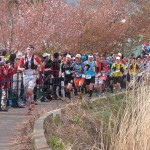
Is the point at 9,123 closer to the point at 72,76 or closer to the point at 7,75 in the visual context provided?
the point at 7,75

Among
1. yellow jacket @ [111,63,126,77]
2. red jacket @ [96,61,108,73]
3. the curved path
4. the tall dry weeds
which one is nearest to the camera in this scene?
the tall dry weeds

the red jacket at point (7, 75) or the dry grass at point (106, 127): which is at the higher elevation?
the red jacket at point (7, 75)

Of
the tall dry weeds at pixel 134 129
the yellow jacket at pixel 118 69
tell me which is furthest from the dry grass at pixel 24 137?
the yellow jacket at pixel 118 69

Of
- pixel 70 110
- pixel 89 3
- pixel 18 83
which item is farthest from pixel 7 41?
pixel 70 110

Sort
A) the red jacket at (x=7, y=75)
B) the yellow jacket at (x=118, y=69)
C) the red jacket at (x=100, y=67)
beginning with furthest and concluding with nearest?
1. the yellow jacket at (x=118, y=69)
2. the red jacket at (x=100, y=67)
3. the red jacket at (x=7, y=75)

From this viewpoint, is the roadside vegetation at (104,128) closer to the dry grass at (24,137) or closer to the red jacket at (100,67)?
the dry grass at (24,137)

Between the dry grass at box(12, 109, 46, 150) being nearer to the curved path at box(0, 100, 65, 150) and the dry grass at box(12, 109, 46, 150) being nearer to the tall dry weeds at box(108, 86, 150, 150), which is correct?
the curved path at box(0, 100, 65, 150)

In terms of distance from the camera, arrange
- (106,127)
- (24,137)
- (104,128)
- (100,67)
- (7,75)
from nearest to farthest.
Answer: (24,137), (106,127), (104,128), (7,75), (100,67)

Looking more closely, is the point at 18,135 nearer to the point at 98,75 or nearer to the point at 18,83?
the point at 18,83

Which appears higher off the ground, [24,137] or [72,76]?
[72,76]

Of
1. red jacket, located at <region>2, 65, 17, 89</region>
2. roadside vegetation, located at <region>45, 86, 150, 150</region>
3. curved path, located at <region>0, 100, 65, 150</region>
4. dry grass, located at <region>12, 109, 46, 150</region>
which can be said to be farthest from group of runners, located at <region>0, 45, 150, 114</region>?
dry grass, located at <region>12, 109, 46, 150</region>

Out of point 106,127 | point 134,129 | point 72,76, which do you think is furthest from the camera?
point 72,76

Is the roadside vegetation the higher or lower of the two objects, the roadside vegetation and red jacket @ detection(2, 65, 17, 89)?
the lower

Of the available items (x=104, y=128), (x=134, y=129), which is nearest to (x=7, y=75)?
(x=104, y=128)
